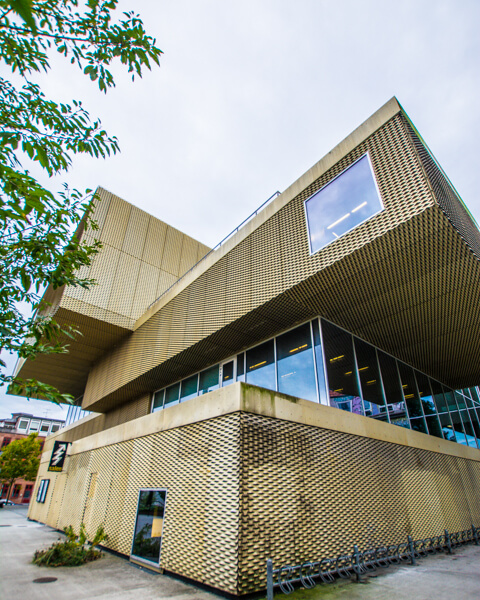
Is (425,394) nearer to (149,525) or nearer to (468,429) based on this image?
(468,429)

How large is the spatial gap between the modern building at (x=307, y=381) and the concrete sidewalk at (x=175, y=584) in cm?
43

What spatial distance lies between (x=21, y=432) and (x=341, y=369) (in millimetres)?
65217

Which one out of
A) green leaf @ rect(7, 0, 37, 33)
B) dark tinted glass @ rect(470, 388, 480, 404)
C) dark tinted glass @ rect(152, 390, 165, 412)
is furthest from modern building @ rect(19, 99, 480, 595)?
green leaf @ rect(7, 0, 37, 33)

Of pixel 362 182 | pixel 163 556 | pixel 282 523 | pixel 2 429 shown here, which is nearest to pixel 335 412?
pixel 282 523

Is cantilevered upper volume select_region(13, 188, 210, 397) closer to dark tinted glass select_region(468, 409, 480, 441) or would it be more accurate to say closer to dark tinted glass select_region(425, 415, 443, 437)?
dark tinted glass select_region(425, 415, 443, 437)

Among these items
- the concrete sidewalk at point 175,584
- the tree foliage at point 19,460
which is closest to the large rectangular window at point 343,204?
the concrete sidewalk at point 175,584

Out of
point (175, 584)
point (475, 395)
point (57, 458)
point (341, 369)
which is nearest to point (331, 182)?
point (341, 369)

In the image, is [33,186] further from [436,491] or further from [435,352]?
[435,352]

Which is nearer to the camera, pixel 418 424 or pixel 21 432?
pixel 418 424

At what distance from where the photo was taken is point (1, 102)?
333 centimetres

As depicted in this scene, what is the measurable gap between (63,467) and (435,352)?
623 inches

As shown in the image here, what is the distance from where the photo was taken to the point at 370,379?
10055 millimetres

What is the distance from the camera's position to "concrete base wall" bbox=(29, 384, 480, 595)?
17.2 feet

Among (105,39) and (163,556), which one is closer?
(105,39)
